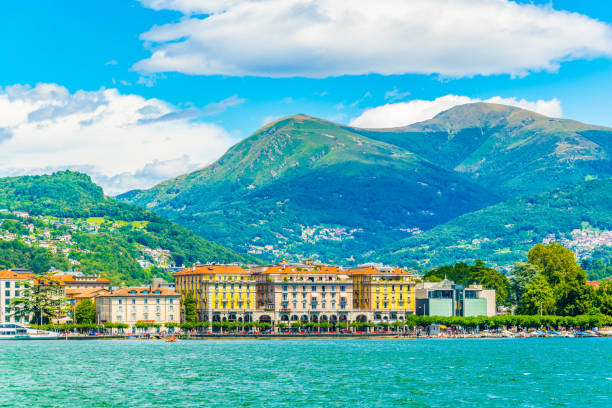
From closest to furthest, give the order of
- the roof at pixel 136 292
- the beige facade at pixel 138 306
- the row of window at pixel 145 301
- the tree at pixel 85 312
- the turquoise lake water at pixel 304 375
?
1. the turquoise lake water at pixel 304 375
2. the tree at pixel 85 312
3. the beige facade at pixel 138 306
4. the row of window at pixel 145 301
5. the roof at pixel 136 292

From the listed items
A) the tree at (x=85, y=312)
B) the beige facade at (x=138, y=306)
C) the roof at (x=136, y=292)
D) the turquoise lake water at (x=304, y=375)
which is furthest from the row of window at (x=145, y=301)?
the turquoise lake water at (x=304, y=375)

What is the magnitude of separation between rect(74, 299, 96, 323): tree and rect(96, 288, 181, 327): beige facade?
255 centimetres

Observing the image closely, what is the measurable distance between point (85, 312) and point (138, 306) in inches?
385

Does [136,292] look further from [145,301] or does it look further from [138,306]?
[138,306]

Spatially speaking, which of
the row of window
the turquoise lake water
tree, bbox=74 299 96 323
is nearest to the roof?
the row of window

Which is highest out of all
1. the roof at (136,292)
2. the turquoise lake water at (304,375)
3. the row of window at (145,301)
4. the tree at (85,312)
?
the roof at (136,292)

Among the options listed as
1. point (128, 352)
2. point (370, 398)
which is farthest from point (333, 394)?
point (128, 352)

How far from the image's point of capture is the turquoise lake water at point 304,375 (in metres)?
93.1

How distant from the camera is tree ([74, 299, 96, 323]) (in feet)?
634

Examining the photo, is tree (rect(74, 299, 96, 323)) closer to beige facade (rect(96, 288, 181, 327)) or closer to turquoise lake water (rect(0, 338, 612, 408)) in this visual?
beige facade (rect(96, 288, 181, 327))

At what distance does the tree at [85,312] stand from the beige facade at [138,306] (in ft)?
8.35

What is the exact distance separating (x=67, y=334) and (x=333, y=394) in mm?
103546

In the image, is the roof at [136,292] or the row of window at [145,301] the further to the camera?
the roof at [136,292]

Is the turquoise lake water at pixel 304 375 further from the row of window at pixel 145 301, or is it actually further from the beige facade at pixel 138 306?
the row of window at pixel 145 301
